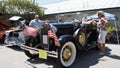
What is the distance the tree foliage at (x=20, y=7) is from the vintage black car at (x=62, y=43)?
911cm

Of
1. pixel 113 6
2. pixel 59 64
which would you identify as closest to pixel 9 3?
pixel 113 6

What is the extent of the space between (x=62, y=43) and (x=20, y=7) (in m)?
10.9

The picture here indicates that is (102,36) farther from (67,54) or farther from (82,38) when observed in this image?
(67,54)

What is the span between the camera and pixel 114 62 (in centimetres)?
610

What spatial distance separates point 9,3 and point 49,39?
1057 cm

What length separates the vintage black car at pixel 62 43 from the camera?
17.4 ft

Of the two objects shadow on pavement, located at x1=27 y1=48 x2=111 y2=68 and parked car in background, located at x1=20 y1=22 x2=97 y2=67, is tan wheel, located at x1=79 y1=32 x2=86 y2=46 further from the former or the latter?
shadow on pavement, located at x1=27 y1=48 x2=111 y2=68

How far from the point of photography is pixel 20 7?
50.5 ft

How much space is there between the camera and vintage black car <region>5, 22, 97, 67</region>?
5289 millimetres

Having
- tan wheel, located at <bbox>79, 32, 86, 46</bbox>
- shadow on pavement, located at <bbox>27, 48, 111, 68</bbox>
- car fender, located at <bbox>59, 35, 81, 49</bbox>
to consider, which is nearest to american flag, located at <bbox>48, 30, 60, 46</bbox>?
car fender, located at <bbox>59, 35, 81, 49</bbox>

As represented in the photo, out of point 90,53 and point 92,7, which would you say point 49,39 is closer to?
point 90,53

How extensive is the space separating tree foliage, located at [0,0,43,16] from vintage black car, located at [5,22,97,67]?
911cm

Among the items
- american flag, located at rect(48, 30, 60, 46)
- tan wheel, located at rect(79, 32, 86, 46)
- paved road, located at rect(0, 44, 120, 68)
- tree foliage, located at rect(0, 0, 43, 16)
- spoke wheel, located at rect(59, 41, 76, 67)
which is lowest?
paved road, located at rect(0, 44, 120, 68)

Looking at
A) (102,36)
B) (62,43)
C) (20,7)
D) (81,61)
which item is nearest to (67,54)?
(62,43)
